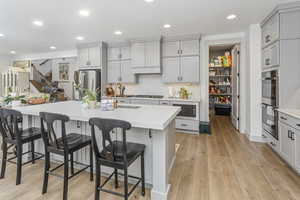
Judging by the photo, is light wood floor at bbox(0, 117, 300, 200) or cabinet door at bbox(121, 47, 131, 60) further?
cabinet door at bbox(121, 47, 131, 60)

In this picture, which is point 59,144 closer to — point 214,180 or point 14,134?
point 14,134

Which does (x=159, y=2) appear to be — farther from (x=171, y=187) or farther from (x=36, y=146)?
(x=36, y=146)

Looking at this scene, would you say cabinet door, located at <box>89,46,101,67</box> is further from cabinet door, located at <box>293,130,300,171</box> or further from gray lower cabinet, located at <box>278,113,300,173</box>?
cabinet door, located at <box>293,130,300,171</box>

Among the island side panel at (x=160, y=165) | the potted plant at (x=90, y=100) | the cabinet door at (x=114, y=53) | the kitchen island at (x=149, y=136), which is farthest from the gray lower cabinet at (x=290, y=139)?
the cabinet door at (x=114, y=53)

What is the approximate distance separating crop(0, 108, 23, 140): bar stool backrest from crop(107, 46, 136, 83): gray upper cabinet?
324 cm

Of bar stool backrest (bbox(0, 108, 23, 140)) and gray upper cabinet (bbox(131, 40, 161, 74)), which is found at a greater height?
gray upper cabinet (bbox(131, 40, 161, 74))

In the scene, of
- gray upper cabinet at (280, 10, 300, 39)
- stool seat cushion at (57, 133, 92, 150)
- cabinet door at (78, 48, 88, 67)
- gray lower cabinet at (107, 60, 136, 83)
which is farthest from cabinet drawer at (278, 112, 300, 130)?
cabinet door at (78, 48, 88, 67)

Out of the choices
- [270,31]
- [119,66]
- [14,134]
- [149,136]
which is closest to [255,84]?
[270,31]

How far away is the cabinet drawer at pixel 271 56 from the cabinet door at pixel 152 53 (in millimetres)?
2487

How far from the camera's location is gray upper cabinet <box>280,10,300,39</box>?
2.65 meters

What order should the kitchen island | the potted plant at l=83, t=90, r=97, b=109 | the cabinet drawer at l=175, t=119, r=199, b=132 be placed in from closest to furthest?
1. the kitchen island
2. the potted plant at l=83, t=90, r=97, b=109
3. the cabinet drawer at l=175, t=119, r=199, b=132

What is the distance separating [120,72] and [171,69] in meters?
1.67

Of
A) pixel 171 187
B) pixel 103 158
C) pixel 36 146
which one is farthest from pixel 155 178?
pixel 36 146

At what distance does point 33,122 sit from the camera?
2676 mm
